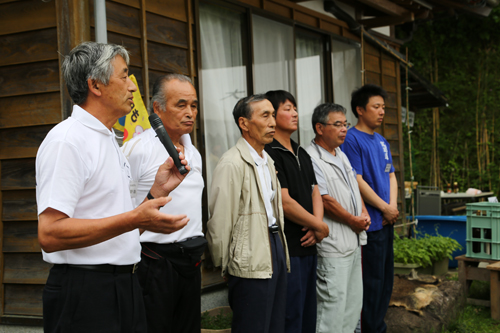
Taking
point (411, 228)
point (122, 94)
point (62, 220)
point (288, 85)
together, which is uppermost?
point (288, 85)

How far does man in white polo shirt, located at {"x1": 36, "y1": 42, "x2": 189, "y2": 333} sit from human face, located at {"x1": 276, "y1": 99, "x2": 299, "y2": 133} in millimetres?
1648

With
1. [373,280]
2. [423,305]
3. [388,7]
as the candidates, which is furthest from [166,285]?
[388,7]

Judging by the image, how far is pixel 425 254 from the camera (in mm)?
5512

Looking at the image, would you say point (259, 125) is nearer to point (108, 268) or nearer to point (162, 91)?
point (162, 91)

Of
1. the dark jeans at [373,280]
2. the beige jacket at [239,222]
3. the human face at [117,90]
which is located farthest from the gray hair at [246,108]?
the dark jeans at [373,280]

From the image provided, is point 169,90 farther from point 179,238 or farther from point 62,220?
point 62,220

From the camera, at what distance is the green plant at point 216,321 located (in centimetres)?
364

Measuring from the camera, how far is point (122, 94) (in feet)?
5.88

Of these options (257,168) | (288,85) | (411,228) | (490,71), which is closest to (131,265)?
(257,168)

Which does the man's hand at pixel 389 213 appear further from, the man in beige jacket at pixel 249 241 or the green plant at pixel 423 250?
the green plant at pixel 423 250

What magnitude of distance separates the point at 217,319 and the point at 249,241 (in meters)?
1.28

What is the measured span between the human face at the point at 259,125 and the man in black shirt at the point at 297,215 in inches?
10.1

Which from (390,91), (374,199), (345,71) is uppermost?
(345,71)

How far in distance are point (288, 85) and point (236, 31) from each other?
0.90m
